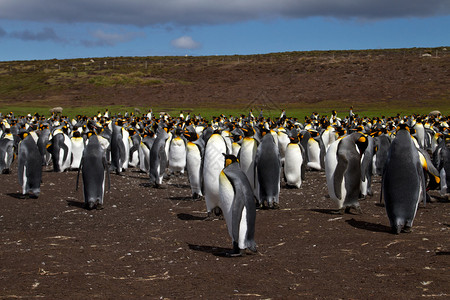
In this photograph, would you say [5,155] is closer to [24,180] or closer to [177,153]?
[24,180]


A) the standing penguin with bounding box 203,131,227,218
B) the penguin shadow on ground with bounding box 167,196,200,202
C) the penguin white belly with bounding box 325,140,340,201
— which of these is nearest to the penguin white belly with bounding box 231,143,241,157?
the penguin shadow on ground with bounding box 167,196,200,202

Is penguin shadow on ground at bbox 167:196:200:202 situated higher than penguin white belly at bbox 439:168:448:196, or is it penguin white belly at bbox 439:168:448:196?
penguin white belly at bbox 439:168:448:196

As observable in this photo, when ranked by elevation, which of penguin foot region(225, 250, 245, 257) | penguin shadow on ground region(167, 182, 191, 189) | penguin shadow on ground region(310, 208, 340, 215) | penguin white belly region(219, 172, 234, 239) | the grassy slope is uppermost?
the grassy slope

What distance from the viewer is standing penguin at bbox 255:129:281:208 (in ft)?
29.7

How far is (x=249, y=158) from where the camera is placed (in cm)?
946

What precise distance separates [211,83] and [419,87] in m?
21.4

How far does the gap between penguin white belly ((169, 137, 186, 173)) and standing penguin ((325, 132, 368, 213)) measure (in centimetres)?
556

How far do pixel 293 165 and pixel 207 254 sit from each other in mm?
5529

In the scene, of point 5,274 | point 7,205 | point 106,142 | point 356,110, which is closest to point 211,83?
point 356,110

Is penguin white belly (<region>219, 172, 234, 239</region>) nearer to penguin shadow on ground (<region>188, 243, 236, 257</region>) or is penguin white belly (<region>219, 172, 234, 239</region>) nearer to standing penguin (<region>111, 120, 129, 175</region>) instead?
penguin shadow on ground (<region>188, 243, 236, 257</region>)

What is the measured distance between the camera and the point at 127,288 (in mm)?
4852

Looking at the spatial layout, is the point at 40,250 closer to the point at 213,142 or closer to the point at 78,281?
the point at 78,281

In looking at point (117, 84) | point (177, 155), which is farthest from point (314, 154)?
point (117, 84)

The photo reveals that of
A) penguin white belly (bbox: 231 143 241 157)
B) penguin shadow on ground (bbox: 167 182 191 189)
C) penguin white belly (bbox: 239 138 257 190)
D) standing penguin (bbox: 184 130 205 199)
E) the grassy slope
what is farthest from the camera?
the grassy slope
